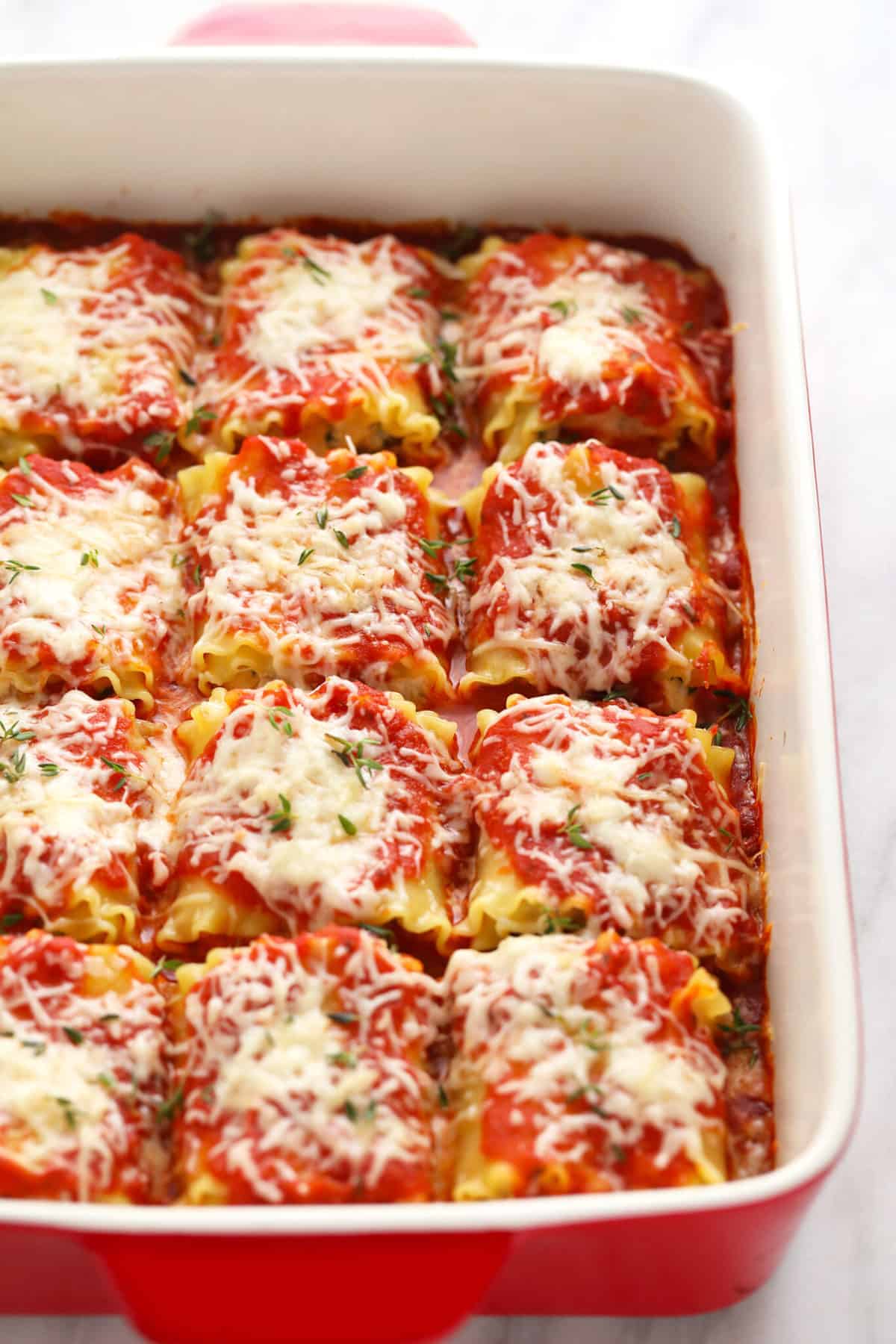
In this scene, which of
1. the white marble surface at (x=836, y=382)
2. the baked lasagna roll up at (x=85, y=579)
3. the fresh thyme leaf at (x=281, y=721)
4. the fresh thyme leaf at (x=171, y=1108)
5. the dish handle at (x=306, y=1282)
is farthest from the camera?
the baked lasagna roll up at (x=85, y=579)

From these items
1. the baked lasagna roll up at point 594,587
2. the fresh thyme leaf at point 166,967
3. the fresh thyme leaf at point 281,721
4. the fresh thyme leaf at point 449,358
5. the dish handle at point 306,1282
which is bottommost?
the dish handle at point 306,1282

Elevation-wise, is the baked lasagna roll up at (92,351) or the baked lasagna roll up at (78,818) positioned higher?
the baked lasagna roll up at (92,351)

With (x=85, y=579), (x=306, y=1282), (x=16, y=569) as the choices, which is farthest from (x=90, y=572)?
(x=306, y=1282)

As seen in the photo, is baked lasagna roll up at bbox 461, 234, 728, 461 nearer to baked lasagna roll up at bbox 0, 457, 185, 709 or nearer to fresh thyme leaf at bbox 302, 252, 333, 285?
fresh thyme leaf at bbox 302, 252, 333, 285

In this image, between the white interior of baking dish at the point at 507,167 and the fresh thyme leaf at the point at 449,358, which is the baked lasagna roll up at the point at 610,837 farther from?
the fresh thyme leaf at the point at 449,358

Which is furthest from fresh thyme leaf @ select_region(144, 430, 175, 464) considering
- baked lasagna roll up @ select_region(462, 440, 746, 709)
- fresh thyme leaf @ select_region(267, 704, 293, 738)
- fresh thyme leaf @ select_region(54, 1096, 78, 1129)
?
fresh thyme leaf @ select_region(54, 1096, 78, 1129)

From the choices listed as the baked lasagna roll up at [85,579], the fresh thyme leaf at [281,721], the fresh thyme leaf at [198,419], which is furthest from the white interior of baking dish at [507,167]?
the fresh thyme leaf at [281,721]
